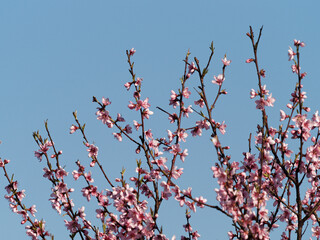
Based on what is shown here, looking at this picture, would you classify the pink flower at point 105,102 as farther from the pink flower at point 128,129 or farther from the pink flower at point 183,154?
the pink flower at point 183,154

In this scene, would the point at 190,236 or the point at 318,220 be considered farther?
the point at 318,220

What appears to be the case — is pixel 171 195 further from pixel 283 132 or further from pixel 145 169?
pixel 283 132

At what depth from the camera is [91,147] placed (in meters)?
7.76

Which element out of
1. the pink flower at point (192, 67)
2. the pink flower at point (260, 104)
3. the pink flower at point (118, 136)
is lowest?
the pink flower at point (118, 136)

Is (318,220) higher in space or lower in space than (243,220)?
higher

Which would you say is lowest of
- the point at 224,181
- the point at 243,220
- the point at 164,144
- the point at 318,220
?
the point at 243,220

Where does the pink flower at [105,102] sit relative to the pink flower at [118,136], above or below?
above

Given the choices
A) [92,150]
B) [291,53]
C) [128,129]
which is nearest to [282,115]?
[291,53]

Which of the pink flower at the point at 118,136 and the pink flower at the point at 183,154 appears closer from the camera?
the pink flower at the point at 183,154

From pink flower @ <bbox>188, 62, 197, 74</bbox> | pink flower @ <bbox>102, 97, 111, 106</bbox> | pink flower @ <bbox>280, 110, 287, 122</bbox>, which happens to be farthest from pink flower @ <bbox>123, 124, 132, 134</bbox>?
pink flower @ <bbox>280, 110, 287, 122</bbox>

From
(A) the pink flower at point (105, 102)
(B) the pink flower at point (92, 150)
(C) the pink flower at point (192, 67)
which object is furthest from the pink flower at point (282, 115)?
(B) the pink flower at point (92, 150)

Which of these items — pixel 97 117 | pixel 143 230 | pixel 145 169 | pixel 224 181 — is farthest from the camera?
pixel 97 117

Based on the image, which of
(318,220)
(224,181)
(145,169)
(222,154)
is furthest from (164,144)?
(318,220)

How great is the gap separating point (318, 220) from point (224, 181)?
300 centimetres
